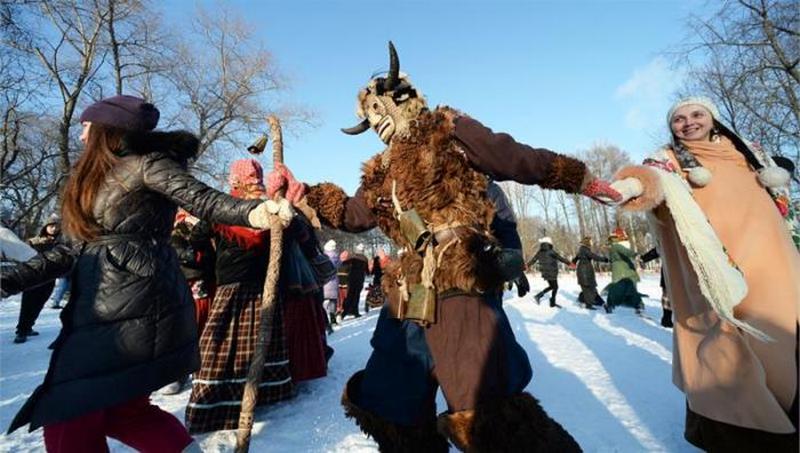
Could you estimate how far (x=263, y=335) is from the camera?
104 inches

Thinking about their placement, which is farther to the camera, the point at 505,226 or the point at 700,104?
the point at 700,104

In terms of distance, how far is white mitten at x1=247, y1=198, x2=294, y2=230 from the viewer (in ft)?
5.80

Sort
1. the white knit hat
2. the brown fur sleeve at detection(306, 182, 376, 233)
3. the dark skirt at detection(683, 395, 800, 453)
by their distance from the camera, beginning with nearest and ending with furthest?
the dark skirt at detection(683, 395, 800, 453)
the brown fur sleeve at detection(306, 182, 376, 233)
the white knit hat

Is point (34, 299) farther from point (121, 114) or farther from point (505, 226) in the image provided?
point (505, 226)

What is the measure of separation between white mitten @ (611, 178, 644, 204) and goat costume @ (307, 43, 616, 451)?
112 millimetres

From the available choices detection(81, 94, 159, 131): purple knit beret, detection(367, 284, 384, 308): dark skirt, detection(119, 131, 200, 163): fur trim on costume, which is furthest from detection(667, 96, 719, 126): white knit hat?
detection(367, 284, 384, 308): dark skirt

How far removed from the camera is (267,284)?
2748mm

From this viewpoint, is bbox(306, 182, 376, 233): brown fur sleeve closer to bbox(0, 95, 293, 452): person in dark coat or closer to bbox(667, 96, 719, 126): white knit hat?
bbox(0, 95, 293, 452): person in dark coat

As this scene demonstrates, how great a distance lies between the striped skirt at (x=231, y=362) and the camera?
3135mm

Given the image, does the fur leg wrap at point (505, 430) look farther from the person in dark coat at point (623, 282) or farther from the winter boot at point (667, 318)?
the person in dark coat at point (623, 282)

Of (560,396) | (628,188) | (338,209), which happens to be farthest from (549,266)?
(338,209)

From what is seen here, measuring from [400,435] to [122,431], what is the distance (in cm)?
108

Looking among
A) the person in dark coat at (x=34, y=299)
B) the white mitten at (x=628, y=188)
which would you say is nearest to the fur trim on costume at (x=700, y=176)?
the white mitten at (x=628, y=188)

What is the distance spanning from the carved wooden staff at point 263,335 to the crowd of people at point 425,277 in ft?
1.58
